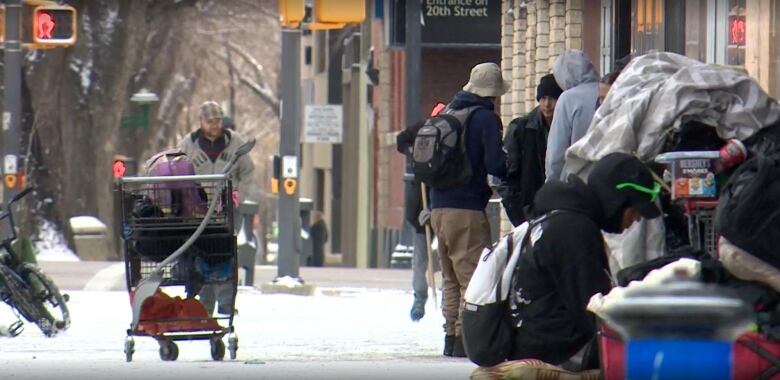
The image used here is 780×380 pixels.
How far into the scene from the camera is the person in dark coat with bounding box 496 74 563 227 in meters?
12.9

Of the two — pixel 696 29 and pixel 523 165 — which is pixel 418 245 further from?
pixel 523 165

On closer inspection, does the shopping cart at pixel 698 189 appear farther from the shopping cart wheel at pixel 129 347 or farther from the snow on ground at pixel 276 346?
the shopping cart wheel at pixel 129 347

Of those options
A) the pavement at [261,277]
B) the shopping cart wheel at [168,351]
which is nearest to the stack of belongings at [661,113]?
the shopping cart wheel at [168,351]

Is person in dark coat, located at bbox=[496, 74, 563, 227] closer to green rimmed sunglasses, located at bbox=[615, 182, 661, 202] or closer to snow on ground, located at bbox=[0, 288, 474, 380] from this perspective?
snow on ground, located at bbox=[0, 288, 474, 380]

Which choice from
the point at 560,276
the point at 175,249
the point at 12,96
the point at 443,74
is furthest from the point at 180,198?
the point at 443,74

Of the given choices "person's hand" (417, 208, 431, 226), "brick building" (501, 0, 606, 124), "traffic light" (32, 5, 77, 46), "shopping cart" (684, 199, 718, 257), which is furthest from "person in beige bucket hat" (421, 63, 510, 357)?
"traffic light" (32, 5, 77, 46)

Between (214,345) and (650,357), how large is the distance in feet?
17.0

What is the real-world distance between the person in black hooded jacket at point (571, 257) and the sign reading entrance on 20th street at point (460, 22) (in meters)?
16.6

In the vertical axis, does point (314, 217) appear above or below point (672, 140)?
below

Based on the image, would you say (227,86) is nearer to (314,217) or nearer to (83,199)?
(314,217)

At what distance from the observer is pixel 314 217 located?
43438mm

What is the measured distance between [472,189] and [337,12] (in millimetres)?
8519

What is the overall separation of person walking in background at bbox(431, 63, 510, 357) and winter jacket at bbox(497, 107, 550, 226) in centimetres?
10

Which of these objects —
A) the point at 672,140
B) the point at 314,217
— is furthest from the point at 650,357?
the point at 314,217
